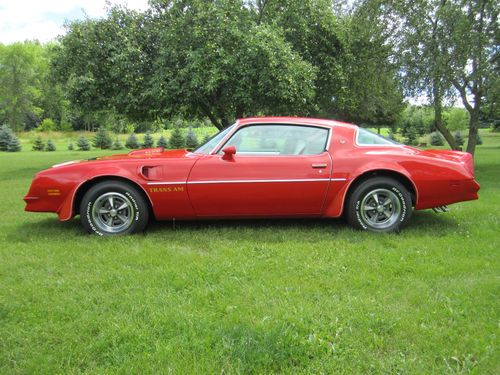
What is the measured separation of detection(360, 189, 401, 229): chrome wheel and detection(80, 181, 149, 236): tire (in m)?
2.48

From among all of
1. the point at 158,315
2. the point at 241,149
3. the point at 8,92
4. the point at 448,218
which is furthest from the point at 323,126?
the point at 8,92

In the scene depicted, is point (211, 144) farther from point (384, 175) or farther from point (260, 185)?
point (384, 175)

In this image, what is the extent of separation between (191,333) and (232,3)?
473 inches

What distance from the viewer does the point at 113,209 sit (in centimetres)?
471

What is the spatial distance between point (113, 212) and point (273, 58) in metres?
7.94

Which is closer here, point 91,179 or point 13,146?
point 91,179

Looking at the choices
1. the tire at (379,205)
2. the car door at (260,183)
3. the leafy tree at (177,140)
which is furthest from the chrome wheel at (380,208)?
the leafy tree at (177,140)

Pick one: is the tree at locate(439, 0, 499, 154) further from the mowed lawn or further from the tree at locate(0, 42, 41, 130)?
the tree at locate(0, 42, 41, 130)

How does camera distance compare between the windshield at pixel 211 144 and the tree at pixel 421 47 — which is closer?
the windshield at pixel 211 144

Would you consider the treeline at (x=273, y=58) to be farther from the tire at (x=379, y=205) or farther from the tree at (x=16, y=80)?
the tree at (x=16, y=80)

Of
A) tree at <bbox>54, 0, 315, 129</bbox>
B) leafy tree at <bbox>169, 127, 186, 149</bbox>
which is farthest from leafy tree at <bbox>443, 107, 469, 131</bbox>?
tree at <bbox>54, 0, 315, 129</bbox>

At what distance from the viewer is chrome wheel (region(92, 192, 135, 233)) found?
469cm

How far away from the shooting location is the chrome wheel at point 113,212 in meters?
4.69

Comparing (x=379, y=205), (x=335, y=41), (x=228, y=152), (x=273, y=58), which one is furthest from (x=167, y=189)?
(x=335, y=41)
